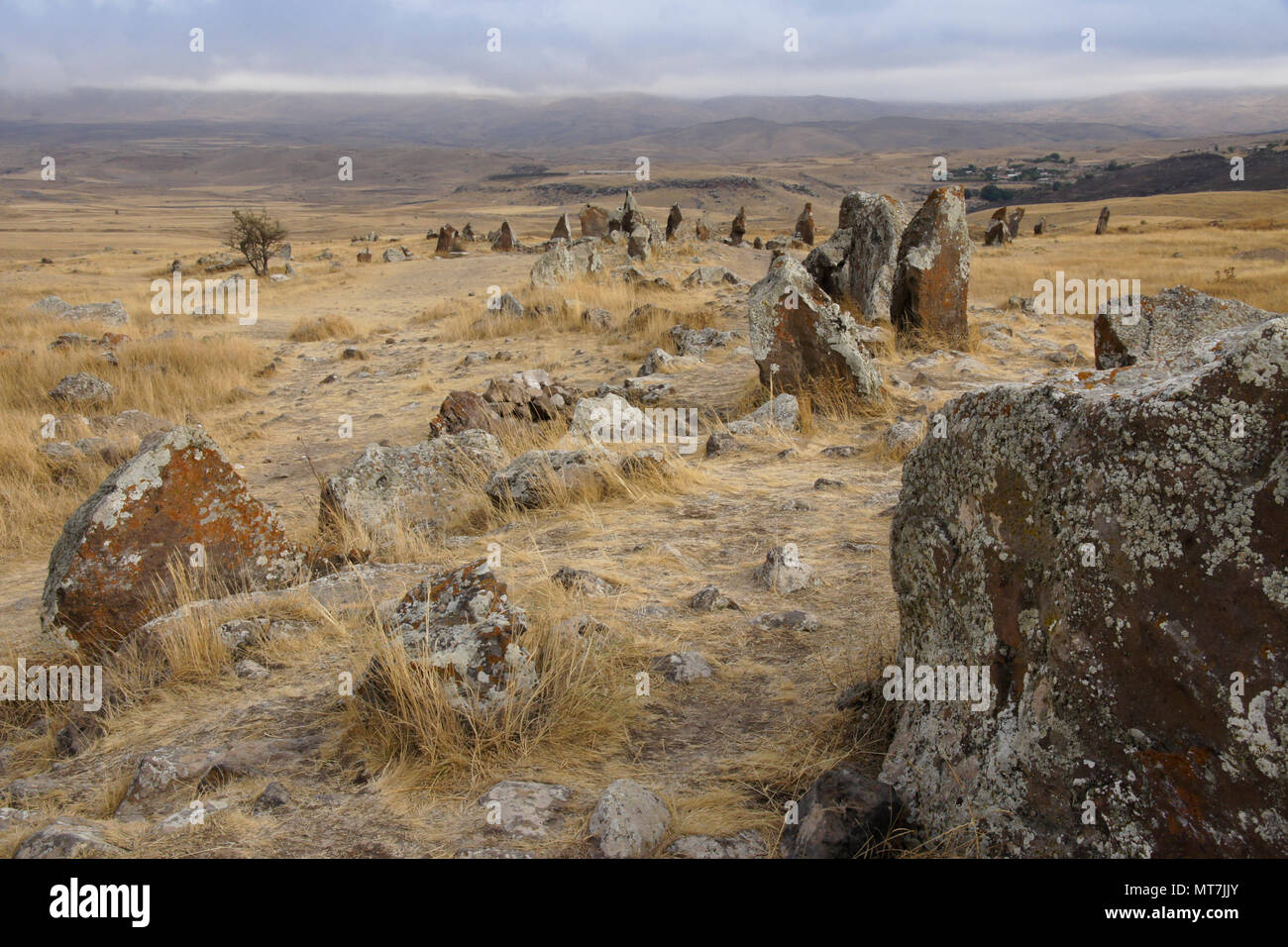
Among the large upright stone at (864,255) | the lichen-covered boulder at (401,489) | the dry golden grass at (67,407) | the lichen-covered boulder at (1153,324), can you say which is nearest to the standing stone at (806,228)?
the large upright stone at (864,255)

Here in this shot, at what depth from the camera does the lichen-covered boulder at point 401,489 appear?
6137mm

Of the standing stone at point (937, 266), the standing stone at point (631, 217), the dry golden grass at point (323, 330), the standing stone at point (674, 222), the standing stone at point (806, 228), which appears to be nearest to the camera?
the standing stone at point (937, 266)

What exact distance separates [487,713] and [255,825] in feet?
2.55

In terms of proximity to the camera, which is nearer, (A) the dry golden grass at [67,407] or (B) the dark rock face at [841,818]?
(B) the dark rock face at [841,818]

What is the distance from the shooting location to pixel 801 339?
28.7 feet

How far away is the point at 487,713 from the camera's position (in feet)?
10.1

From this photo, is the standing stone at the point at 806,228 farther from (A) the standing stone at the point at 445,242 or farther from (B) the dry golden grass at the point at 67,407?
(B) the dry golden grass at the point at 67,407

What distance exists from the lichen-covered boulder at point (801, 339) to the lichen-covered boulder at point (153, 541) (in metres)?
5.27

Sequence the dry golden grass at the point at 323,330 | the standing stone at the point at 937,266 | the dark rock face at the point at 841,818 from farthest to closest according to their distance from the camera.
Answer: the dry golden grass at the point at 323,330 → the standing stone at the point at 937,266 → the dark rock face at the point at 841,818

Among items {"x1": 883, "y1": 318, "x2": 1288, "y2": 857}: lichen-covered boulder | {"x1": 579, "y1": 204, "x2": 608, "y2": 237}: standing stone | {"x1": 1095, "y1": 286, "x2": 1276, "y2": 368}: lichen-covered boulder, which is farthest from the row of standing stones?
{"x1": 579, "y1": 204, "x2": 608, "y2": 237}: standing stone

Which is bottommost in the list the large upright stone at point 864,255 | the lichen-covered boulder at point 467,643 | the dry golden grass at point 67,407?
the lichen-covered boulder at point 467,643

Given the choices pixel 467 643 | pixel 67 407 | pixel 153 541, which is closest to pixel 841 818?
pixel 467 643
